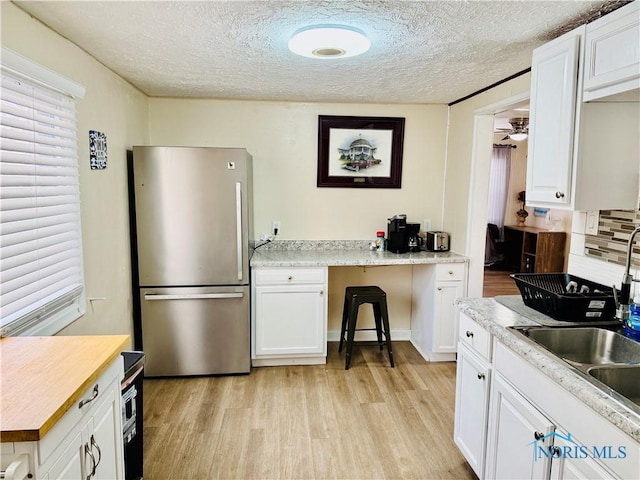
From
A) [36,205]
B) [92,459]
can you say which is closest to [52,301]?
[36,205]

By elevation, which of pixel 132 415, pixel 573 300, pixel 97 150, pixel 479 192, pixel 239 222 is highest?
pixel 97 150

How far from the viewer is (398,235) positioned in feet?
11.9

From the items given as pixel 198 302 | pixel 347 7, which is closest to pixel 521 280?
pixel 347 7

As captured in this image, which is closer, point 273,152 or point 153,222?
point 153,222

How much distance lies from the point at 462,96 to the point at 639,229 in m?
2.11

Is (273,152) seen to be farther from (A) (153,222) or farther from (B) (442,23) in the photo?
(B) (442,23)

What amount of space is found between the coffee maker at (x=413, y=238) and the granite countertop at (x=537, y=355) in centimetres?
155

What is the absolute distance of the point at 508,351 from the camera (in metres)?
1.70

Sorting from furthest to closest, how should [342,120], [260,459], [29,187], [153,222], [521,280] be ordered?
[342,120]
[153,222]
[260,459]
[521,280]
[29,187]

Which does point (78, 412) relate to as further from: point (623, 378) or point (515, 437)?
point (623, 378)

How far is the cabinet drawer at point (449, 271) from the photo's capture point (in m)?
3.43

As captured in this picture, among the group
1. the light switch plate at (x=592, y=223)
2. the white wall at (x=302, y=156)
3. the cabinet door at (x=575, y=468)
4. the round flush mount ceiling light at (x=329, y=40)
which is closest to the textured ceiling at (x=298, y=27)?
the round flush mount ceiling light at (x=329, y=40)

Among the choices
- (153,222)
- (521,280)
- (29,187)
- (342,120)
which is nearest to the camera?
(29,187)

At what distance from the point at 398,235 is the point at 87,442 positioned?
2.76 meters
